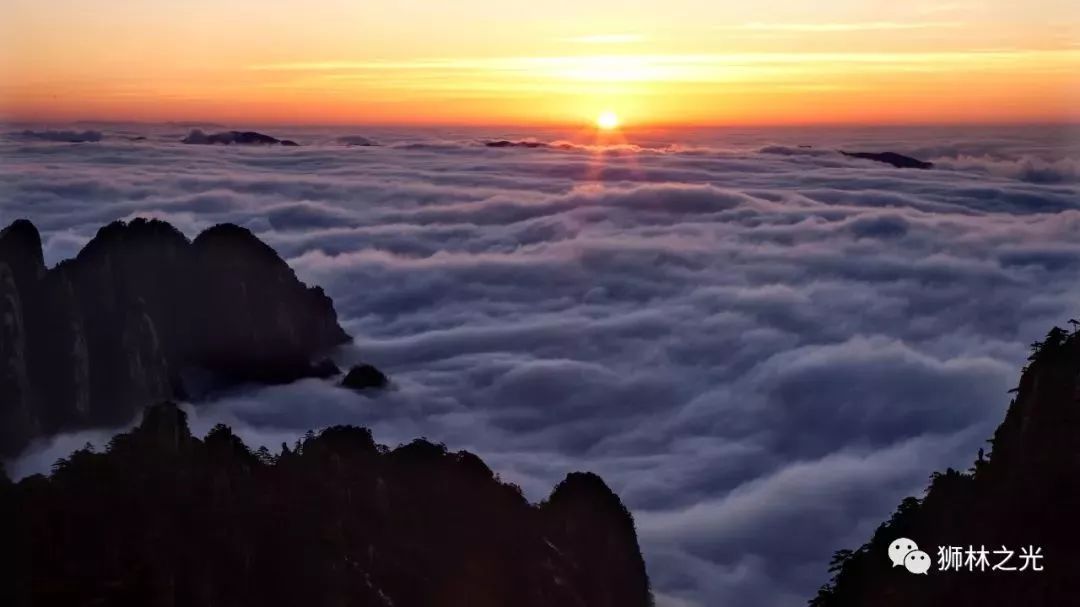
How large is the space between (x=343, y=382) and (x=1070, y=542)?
19.8 metres

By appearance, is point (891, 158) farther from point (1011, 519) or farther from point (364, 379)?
point (1011, 519)

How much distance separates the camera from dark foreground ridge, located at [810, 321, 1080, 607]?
11.5 m

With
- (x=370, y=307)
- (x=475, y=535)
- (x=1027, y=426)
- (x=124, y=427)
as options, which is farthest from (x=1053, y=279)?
(x=124, y=427)

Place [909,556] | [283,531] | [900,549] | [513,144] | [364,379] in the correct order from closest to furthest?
1. [909,556]
2. [900,549]
3. [283,531]
4. [364,379]
5. [513,144]

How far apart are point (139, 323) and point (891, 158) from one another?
47.9m

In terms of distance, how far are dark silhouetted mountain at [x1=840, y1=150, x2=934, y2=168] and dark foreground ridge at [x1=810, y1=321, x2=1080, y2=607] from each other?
4633 cm

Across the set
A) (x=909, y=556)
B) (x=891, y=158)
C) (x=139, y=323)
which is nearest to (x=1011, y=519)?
(x=909, y=556)

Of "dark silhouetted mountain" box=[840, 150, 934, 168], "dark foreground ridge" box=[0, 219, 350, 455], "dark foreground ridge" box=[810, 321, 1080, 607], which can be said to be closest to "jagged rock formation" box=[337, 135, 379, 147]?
"dark foreground ridge" box=[0, 219, 350, 455]

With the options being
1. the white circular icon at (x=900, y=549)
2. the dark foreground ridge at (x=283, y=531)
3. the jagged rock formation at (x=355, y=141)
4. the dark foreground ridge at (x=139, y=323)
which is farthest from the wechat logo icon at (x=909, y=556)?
the jagged rock formation at (x=355, y=141)

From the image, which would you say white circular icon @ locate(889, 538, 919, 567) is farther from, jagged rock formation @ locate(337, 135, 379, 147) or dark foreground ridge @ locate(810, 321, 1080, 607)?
jagged rock formation @ locate(337, 135, 379, 147)

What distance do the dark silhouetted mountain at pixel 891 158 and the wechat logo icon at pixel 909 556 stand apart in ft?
156

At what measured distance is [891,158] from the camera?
58062 millimetres

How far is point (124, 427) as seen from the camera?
2038cm

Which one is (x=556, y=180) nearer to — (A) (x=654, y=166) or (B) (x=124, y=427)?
(A) (x=654, y=166)
